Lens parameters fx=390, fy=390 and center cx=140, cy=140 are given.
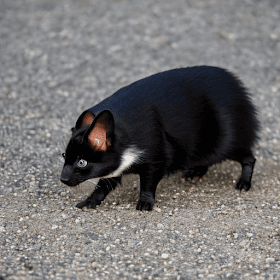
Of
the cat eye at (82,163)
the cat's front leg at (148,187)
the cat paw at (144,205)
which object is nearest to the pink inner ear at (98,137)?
the cat eye at (82,163)

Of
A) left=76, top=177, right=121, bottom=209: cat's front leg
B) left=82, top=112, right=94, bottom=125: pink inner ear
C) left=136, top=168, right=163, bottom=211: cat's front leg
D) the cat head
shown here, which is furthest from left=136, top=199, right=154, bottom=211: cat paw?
left=82, top=112, right=94, bottom=125: pink inner ear

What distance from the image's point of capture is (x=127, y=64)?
8.16 m

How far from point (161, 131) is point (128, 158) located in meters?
0.50

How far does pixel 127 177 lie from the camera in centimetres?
539

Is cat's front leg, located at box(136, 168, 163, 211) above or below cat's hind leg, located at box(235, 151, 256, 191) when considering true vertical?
above

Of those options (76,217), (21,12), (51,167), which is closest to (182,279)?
(76,217)

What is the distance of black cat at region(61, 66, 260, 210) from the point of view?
403cm

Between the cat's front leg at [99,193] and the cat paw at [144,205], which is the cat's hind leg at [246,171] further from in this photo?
the cat's front leg at [99,193]

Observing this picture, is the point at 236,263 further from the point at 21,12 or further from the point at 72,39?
the point at 21,12

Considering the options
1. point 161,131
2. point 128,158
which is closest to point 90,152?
point 128,158

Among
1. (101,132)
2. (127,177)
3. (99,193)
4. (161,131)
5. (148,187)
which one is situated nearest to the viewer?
(101,132)

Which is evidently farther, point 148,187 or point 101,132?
point 148,187

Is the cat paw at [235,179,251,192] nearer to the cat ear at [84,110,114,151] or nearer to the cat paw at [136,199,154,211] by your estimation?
the cat paw at [136,199,154,211]

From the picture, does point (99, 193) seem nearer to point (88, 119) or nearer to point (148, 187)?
point (148, 187)
